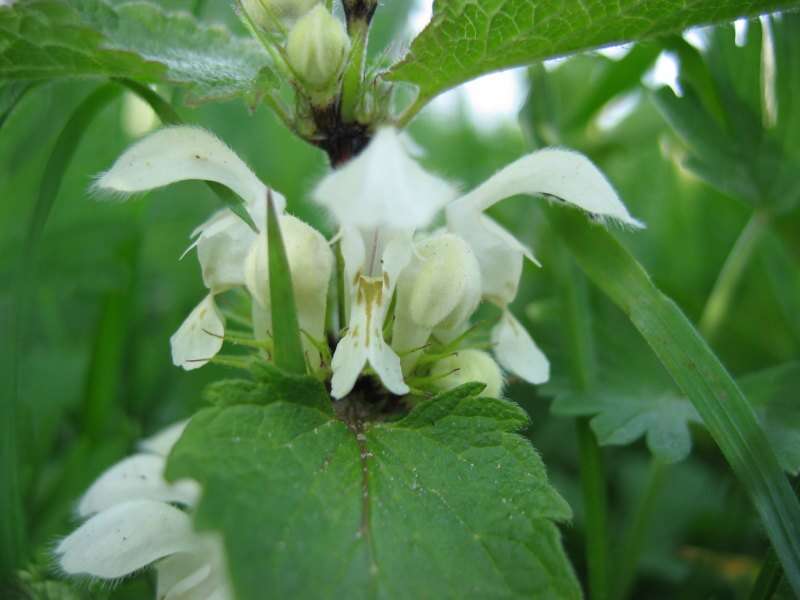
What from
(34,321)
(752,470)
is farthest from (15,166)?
(752,470)

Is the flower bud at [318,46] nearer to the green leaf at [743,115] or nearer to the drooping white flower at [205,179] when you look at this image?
the drooping white flower at [205,179]

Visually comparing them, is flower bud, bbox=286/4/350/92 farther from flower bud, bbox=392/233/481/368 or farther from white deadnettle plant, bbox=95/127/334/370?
flower bud, bbox=392/233/481/368

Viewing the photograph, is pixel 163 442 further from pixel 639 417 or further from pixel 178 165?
pixel 639 417

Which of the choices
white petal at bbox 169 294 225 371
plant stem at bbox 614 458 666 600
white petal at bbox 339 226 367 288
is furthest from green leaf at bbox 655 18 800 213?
white petal at bbox 169 294 225 371

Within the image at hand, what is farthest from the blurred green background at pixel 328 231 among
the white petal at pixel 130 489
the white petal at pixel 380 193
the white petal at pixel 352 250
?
the white petal at pixel 380 193

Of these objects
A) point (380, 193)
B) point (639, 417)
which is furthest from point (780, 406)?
point (380, 193)

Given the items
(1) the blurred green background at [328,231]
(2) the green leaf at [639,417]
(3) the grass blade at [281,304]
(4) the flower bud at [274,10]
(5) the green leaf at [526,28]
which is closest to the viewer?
(3) the grass blade at [281,304]

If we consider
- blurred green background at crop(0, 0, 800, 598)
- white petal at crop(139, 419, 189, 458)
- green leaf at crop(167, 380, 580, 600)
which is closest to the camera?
green leaf at crop(167, 380, 580, 600)
